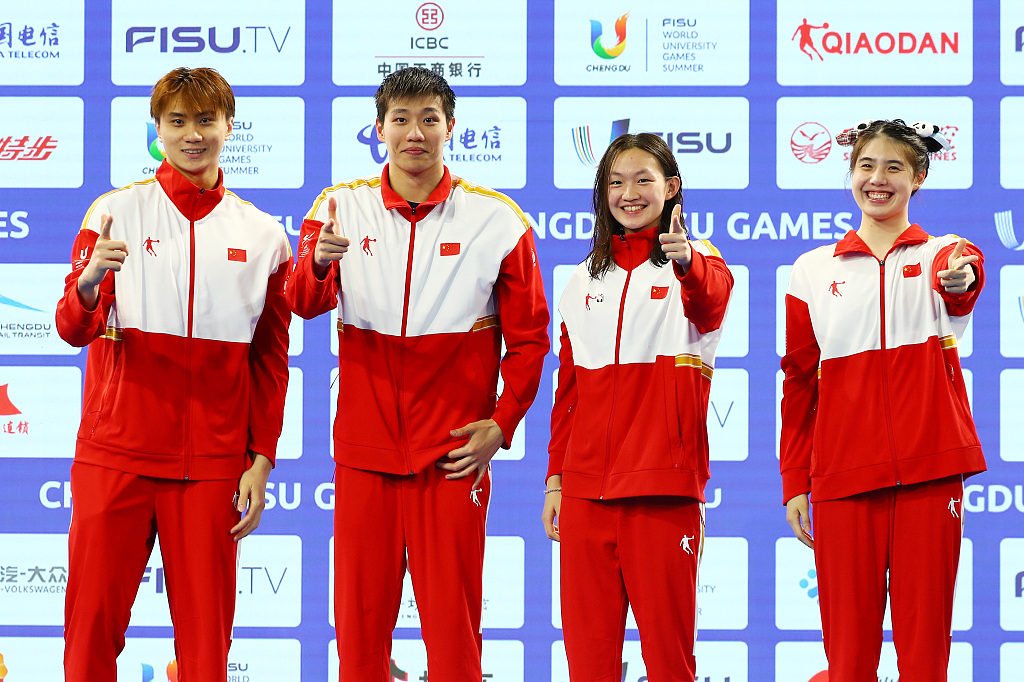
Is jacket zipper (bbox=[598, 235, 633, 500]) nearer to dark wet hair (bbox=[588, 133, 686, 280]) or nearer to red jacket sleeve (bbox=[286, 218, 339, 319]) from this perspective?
dark wet hair (bbox=[588, 133, 686, 280])

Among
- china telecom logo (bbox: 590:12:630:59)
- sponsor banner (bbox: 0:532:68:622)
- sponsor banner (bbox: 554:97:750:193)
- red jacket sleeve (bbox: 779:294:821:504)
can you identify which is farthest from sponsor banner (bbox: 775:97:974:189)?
sponsor banner (bbox: 0:532:68:622)

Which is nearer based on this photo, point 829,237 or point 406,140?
point 406,140

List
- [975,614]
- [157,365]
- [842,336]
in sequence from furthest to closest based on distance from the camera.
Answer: [975,614]
[842,336]
[157,365]

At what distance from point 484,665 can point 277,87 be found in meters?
2.43

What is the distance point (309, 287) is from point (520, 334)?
0.58m

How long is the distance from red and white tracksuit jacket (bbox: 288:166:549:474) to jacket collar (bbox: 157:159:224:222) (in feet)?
0.94

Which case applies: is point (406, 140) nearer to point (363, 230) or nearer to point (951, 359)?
point (363, 230)

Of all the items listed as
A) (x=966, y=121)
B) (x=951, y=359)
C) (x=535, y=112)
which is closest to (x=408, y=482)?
(x=951, y=359)

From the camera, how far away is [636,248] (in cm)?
269

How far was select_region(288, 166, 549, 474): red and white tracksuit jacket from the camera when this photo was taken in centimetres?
254

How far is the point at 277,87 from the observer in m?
3.83

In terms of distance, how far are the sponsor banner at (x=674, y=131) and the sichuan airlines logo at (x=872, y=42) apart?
13.7 inches

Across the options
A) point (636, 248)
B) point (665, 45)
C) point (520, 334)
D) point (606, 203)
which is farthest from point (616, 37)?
point (520, 334)

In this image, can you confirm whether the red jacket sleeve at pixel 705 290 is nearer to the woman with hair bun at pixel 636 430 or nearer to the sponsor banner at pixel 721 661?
the woman with hair bun at pixel 636 430
